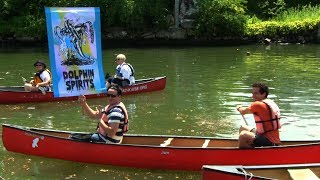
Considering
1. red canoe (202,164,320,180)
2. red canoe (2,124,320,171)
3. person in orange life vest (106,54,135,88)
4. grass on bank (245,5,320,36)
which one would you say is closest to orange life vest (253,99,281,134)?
red canoe (2,124,320,171)

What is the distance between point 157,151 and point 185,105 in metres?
7.03

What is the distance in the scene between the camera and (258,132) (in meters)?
9.50

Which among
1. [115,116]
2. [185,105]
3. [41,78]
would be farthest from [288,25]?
[115,116]

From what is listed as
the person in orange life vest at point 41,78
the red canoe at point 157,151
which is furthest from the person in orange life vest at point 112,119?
the person in orange life vest at point 41,78

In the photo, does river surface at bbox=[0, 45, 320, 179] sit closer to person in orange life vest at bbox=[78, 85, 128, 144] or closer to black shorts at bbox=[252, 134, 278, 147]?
person in orange life vest at bbox=[78, 85, 128, 144]

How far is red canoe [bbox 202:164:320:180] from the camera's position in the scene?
759cm

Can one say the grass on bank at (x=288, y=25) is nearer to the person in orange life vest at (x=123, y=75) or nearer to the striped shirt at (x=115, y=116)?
the person in orange life vest at (x=123, y=75)

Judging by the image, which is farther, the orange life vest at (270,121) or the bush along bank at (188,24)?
the bush along bank at (188,24)

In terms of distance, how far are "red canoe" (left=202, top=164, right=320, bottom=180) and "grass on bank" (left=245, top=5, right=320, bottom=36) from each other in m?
33.0

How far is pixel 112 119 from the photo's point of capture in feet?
31.2

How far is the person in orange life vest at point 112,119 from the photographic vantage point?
31.1 ft

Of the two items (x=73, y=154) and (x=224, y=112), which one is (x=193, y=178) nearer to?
(x=73, y=154)

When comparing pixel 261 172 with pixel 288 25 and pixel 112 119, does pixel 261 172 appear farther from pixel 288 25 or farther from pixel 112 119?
pixel 288 25

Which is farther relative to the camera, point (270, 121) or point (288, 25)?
point (288, 25)
